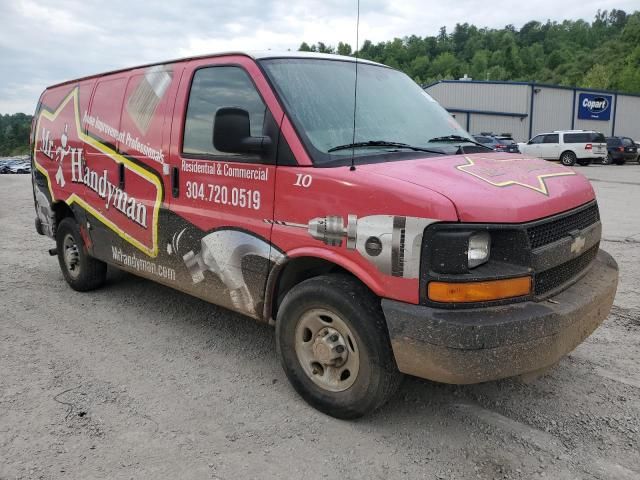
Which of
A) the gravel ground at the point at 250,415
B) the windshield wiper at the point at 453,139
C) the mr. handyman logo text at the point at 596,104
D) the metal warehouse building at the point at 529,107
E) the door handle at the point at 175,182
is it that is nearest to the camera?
the gravel ground at the point at 250,415

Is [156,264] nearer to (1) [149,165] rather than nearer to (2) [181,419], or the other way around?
(1) [149,165]

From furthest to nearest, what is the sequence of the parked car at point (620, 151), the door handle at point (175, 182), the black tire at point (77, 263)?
the parked car at point (620, 151) → the black tire at point (77, 263) → the door handle at point (175, 182)

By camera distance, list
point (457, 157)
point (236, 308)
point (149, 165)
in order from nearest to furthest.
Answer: point (457, 157) → point (236, 308) → point (149, 165)

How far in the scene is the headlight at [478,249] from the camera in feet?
8.76

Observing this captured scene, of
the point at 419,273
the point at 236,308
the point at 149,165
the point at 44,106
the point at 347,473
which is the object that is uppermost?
the point at 44,106

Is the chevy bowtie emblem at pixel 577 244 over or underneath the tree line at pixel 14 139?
underneath

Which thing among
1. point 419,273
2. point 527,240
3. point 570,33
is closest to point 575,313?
point 527,240

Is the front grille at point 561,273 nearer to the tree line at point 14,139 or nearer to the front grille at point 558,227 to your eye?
the front grille at point 558,227

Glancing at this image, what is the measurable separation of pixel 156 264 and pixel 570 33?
137 m

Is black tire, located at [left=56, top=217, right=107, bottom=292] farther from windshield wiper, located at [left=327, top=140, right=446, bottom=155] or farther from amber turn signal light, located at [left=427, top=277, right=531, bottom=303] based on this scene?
Result: amber turn signal light, located at [left=427, top=277, right=531, bottom=303]

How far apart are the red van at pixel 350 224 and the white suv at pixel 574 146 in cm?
2675

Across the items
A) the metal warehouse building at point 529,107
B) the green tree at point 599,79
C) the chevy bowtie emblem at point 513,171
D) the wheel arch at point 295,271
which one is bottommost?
the wheel arch at point 295,271

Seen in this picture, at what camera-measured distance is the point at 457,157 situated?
11.0 feet

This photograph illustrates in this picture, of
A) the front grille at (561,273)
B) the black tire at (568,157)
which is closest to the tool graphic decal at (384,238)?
the front grille at (561,273)
